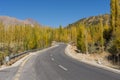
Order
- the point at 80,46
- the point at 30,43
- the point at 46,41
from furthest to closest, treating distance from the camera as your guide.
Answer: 1. the point at 46,41
2. the point at 30,43
3. the point at 80,46

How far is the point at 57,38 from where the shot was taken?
7598 inches

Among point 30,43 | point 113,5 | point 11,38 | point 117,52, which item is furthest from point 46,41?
point 117,52

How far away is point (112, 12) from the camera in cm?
7038

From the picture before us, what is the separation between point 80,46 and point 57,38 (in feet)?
348

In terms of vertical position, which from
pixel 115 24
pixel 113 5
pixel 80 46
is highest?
pixel 113 5

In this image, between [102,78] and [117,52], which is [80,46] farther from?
[102,78]

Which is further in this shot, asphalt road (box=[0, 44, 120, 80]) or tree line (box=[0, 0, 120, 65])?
tree line (box=[0, 0, 120, 65])

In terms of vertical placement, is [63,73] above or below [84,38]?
below

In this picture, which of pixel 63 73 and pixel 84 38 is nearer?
pixel 63 73

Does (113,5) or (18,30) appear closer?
(113,5)

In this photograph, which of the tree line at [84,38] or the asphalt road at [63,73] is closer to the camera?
the asphalt road at [63,73]

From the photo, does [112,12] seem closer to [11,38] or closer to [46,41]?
[46,41]

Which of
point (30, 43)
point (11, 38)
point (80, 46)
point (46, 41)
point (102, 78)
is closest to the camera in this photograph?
point (102, 78)

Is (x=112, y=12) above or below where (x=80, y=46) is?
above
